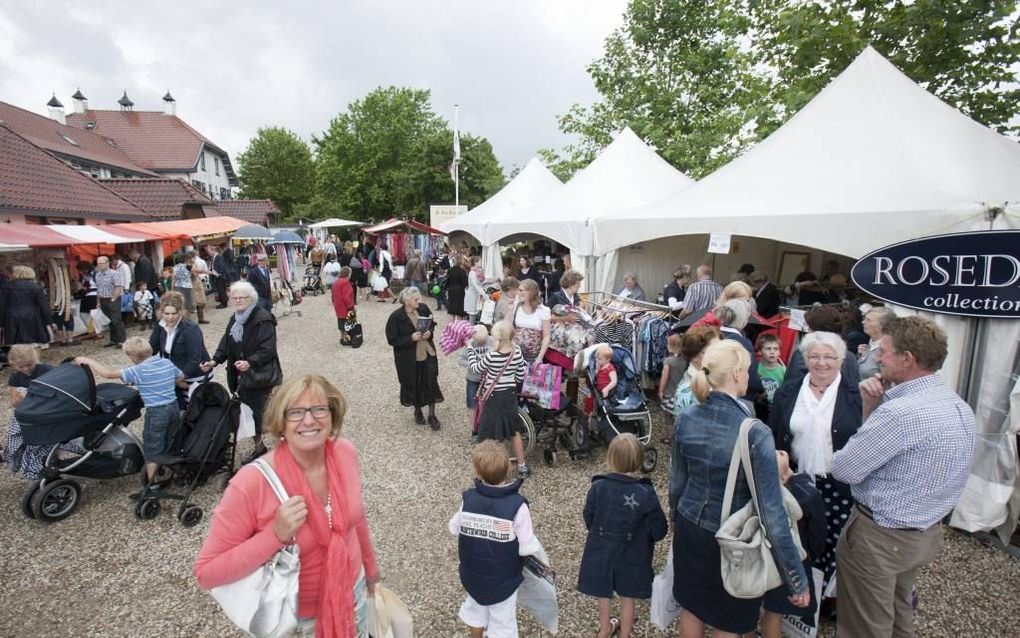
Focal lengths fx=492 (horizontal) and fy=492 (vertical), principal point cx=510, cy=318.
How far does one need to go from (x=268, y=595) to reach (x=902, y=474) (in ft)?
8.38

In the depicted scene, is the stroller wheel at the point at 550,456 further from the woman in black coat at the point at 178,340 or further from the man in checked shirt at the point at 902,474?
the woman in black coat at the point at 178,340

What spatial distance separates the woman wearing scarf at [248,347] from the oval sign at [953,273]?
5.60m

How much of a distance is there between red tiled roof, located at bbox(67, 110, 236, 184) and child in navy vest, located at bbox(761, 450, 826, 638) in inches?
1711

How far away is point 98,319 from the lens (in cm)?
1014

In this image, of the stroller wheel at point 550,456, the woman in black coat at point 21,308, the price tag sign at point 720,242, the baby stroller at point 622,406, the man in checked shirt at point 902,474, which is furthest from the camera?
the woman in black coat at point 21,308

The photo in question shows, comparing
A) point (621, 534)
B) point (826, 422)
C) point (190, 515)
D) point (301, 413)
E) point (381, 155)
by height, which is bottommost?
point (190, 515)

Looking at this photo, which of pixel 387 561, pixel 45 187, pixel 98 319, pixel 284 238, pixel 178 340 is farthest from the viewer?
pixel 284 238

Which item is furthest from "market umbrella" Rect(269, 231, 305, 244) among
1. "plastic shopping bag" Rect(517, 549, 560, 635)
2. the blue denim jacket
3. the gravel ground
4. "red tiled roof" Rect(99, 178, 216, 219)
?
the blue denim jacket

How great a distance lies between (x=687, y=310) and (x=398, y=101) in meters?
42.9

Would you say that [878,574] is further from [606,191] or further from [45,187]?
[45,187]

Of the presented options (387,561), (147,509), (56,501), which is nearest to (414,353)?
(387,561)

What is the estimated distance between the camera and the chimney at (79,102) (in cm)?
4025

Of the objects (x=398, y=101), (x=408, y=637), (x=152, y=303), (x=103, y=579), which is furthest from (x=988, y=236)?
(x=398, y=101)

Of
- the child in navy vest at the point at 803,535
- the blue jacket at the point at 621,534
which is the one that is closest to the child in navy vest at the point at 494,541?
the blue jacket at the point at 621,534
